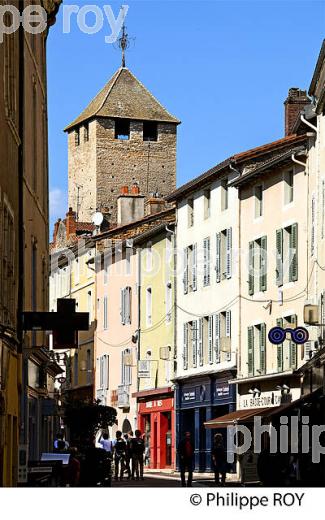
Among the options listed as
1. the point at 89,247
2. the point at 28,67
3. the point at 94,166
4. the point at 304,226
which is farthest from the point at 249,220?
the point at 94,166

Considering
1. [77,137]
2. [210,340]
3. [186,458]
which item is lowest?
[186,458]

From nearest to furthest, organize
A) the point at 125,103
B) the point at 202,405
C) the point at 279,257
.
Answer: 1. the point at 279,257
2. the point at 202,405
3. the point at 125,103

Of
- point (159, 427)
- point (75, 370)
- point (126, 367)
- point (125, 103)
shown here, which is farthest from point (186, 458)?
point (125, 103)

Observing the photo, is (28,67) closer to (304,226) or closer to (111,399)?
(304,226)

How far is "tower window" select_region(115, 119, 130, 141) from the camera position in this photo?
11144cm

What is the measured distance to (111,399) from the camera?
63906 mm

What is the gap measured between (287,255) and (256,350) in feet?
12.5

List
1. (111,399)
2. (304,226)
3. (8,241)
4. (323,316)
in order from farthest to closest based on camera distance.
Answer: (111,399), (304,226), (323,316), (8,241)

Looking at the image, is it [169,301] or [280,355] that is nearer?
[280,355]

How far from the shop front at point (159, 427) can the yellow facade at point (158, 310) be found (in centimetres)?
→ 44

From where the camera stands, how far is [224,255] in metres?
49.2

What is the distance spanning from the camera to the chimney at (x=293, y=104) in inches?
1918

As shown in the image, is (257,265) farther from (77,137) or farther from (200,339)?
(77,137)

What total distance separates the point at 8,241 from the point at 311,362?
52.3 feet
